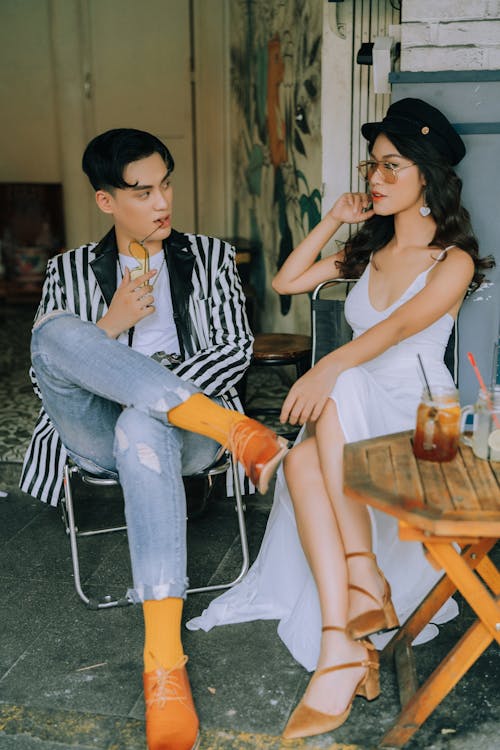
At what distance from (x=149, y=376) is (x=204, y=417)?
0.18m

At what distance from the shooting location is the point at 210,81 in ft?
22.0

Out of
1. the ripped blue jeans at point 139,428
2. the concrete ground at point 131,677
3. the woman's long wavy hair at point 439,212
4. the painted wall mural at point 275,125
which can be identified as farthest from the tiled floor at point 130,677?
the painted wall mural at point 275,125

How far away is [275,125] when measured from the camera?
16.3ft

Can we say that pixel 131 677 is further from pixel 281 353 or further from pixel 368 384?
pixel 281 353

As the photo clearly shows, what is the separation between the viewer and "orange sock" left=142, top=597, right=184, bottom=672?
203 centimetres

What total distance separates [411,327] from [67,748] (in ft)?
4.90

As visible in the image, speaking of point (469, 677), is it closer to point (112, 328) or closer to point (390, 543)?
point (390, 543)

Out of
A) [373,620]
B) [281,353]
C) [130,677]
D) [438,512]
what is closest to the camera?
[438,512]

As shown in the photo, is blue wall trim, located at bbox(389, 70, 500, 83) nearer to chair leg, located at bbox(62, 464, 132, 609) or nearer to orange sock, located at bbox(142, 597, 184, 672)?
chair leg, located at bbox(62, 464, 132, 609)

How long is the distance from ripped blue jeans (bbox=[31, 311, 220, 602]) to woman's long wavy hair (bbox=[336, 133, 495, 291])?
0.98 m

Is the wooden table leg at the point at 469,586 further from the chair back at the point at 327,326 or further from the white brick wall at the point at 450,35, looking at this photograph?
the white brick wall at the point at 450,35

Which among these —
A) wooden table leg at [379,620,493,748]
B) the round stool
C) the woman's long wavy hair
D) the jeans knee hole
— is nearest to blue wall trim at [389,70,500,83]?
the woman's long wavy hair

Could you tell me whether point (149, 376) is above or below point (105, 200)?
below

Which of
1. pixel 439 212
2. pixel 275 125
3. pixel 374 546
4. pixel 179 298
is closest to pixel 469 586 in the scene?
pixel 374 546
